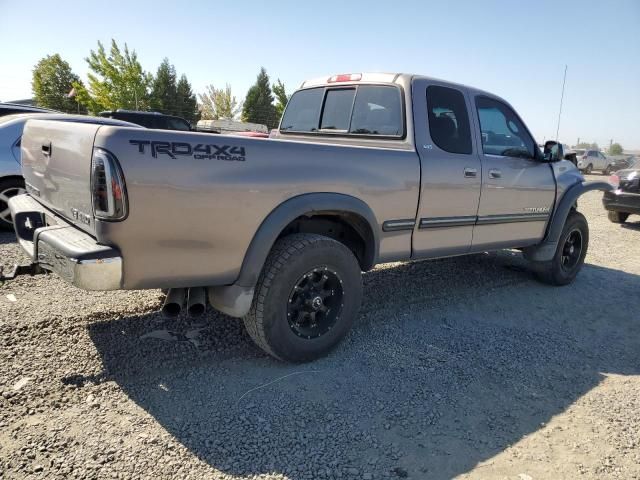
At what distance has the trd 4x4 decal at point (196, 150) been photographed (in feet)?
7.48

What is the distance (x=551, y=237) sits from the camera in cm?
506

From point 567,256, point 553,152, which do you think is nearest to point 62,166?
point 553,152

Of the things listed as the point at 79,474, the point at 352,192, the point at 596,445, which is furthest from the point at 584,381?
the point at 79,474

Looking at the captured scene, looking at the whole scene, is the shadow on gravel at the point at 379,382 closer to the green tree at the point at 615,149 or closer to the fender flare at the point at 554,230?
the fender flare at the point at 554,230

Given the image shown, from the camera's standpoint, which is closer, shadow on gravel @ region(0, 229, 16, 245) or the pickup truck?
the pickup truck

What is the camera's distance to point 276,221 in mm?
2762

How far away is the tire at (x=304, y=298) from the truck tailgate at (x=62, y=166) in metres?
1.10

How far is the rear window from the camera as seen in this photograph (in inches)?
152

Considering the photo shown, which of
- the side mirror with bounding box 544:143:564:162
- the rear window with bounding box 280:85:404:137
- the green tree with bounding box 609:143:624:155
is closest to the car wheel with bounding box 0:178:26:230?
the rear window with bounding box 280:85:404:137

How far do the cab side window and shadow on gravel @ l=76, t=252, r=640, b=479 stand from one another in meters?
1.57

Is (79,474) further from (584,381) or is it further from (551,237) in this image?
(551,237)

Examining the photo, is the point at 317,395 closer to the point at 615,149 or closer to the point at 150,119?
the point at 150,119

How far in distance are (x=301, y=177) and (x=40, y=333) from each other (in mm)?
2222

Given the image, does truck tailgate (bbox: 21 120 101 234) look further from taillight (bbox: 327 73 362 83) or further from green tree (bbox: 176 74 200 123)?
green tree (bbox: 176 74 200 123)
